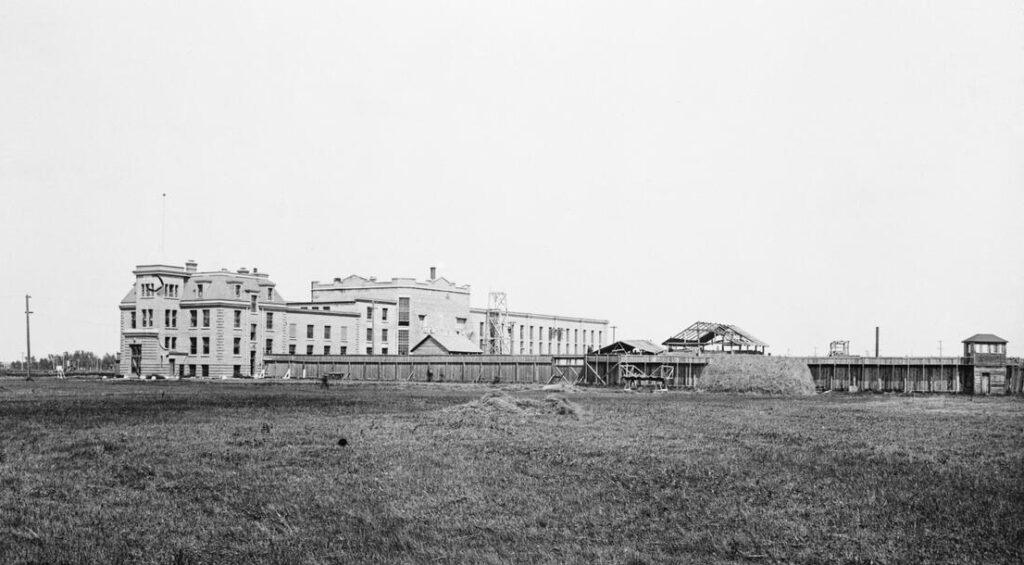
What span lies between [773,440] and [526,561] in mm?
14422

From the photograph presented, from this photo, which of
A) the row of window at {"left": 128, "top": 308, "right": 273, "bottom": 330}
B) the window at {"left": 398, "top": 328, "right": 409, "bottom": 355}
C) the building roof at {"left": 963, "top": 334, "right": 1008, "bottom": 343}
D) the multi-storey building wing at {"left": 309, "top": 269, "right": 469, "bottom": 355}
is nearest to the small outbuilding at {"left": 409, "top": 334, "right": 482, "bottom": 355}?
the multi-storey building wing at {"left": 309, "top": 269, "right": 469, "bottom": 355}

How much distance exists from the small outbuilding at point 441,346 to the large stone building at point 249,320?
89 cm

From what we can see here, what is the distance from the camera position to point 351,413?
35.6 m

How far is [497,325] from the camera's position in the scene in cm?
12038

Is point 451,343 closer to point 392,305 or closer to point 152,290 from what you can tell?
point 392,305

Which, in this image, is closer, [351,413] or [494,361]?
[351,413]

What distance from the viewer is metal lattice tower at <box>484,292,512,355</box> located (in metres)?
119

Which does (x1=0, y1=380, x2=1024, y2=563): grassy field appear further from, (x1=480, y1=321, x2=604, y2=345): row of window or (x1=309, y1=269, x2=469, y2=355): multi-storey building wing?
(x1=480, y1=321, x2=604, y2=345): row of window

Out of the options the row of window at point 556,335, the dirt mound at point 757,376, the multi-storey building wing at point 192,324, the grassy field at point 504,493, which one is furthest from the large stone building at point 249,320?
the grassy field at point 504,493

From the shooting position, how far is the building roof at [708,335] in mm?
91750

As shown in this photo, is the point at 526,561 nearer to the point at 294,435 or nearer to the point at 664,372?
the point at 294,435

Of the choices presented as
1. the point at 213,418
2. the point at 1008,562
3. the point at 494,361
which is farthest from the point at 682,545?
the point at 494,361

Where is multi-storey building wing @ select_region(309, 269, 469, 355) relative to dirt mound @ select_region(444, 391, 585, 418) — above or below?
above

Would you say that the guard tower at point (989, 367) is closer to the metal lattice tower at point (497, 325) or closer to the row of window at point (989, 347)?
the row of window at point (989, 347)
